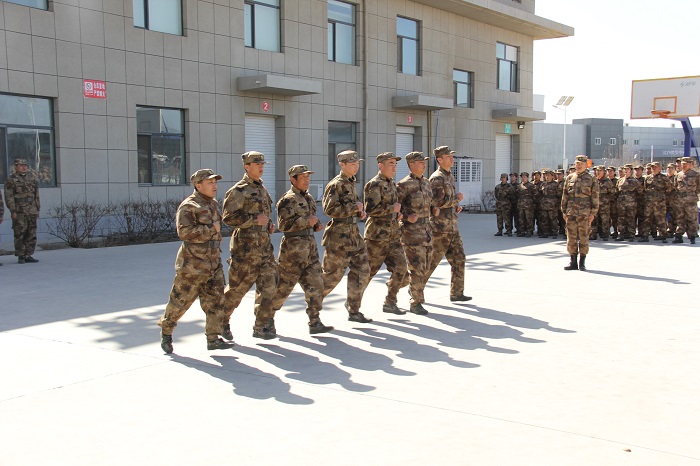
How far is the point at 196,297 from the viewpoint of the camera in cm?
660

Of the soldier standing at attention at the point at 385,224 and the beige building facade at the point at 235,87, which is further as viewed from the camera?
the beige building facade at the point at 235,87

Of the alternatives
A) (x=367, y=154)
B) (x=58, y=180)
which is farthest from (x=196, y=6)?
(x=367, y=154)

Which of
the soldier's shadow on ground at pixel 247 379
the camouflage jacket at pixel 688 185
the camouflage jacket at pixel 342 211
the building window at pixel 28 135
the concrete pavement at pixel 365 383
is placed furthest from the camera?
the camouflage jacket at pixel 688 185

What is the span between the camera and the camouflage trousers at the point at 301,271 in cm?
724

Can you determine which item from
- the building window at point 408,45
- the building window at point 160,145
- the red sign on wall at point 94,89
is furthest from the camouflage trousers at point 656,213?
the red sign on wall at point 94,89

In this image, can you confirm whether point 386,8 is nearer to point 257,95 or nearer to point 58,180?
point 257,95

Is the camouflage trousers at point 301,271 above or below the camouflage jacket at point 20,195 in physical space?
below

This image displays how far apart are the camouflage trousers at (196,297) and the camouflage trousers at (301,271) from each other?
72cm

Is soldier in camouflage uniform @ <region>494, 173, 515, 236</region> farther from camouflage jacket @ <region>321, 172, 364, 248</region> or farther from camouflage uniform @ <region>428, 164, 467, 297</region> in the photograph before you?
camouflage jacket @ <region>321, 172, 364, 248</region>

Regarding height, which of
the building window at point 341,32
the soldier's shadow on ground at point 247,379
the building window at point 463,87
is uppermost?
the building window at point 341,32

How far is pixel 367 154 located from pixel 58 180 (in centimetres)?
1112

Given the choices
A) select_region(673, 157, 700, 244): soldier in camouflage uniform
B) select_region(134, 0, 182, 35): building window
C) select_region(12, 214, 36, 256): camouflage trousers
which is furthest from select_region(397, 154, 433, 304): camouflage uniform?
select_region(134, 0, 182, 35): building window

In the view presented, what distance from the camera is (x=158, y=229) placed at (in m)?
17.2

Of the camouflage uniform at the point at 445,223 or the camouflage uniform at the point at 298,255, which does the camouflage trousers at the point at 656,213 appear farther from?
the camouflage uniform at the point at 298,255
